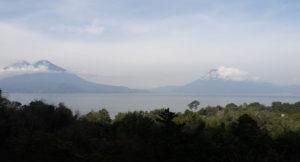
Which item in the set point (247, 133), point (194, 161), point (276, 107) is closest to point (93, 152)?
point (194, 161)

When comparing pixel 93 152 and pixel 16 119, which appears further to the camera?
pixel 16 119

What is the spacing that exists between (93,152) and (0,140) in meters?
4.26

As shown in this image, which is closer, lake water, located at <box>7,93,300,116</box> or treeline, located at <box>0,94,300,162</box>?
treeline, located at <box>0,94,300,162</box>

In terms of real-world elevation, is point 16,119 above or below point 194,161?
above

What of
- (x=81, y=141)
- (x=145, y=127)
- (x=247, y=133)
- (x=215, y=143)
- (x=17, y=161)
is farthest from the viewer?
(x=145, y=127)

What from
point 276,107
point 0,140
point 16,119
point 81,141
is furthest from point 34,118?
point 276,107

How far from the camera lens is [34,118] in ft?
62.7

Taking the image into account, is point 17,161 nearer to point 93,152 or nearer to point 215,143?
point 93,152

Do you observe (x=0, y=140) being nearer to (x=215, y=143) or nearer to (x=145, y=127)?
Result: (x=145, y=127)

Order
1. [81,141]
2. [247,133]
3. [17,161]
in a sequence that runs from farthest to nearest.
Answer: [247,133] < [81,141] < [17,161]

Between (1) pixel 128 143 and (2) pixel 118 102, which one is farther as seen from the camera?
(2) pixel 118 102

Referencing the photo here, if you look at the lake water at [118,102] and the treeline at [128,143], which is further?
the lake water at [118,102]

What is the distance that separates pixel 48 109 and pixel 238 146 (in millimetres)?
9417

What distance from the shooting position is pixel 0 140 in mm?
16859
